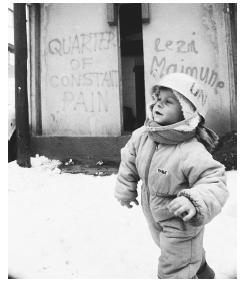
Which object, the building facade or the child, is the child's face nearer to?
the child

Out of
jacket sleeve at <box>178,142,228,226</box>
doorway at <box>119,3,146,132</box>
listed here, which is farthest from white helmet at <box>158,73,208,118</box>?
doorway at <box>119,3,146,132</box>

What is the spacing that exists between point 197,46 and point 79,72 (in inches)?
84.9

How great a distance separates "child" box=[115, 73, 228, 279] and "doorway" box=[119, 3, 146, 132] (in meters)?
6.62

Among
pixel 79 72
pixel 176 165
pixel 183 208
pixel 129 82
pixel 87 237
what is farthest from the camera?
pixel 129 82

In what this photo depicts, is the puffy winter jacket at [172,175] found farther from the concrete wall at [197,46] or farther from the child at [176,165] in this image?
the concrete wall at [197,46]

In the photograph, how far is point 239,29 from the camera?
3.00 m

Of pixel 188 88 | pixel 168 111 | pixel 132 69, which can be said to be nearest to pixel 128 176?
pixel 168 111

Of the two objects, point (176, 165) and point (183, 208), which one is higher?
point (176, 165)

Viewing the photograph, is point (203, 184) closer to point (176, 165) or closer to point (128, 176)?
point (176, 165)

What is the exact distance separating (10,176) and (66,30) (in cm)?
287

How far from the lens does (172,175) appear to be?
69.2 inches

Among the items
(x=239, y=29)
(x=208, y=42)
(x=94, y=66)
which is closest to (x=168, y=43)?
(x=208, y=42)

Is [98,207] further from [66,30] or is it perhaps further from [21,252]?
[66,30]

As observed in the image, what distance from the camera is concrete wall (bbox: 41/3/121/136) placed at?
5.74 m
